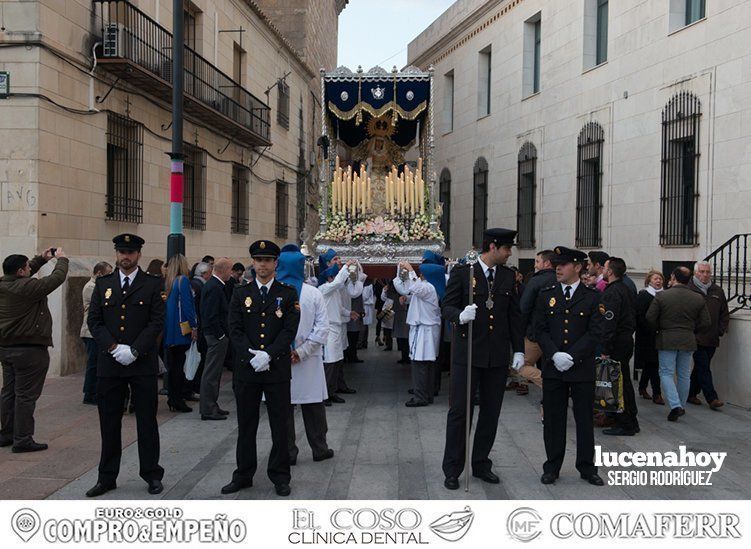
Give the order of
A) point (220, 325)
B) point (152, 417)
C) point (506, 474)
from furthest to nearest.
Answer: point (220, 325) < point (506, 474) < point (152, 417)

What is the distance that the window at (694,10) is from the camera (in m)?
11.7

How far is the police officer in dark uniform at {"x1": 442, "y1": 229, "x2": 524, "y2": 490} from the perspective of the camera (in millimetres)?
5590

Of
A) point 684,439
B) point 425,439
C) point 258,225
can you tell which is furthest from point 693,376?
point 258,225

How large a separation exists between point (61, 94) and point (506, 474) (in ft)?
28.1

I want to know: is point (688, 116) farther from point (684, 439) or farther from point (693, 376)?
point (684, 439)

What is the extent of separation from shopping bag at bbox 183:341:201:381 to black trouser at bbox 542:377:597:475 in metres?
4.59

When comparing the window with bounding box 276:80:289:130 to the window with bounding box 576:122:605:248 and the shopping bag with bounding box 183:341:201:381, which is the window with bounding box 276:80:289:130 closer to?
the window with bounding box 576:122:605:248

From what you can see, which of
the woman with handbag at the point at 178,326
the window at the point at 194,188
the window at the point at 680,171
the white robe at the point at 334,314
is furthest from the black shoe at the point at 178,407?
the window at the point at 680,171

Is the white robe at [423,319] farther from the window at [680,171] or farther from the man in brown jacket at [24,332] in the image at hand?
the window at [680,171]

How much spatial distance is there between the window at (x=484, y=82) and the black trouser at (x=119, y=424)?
1690 cm

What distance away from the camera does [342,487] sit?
556cm

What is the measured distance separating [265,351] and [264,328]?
0.18m

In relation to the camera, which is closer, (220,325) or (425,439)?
(425,439)

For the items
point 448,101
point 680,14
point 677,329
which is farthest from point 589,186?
point 448,101
